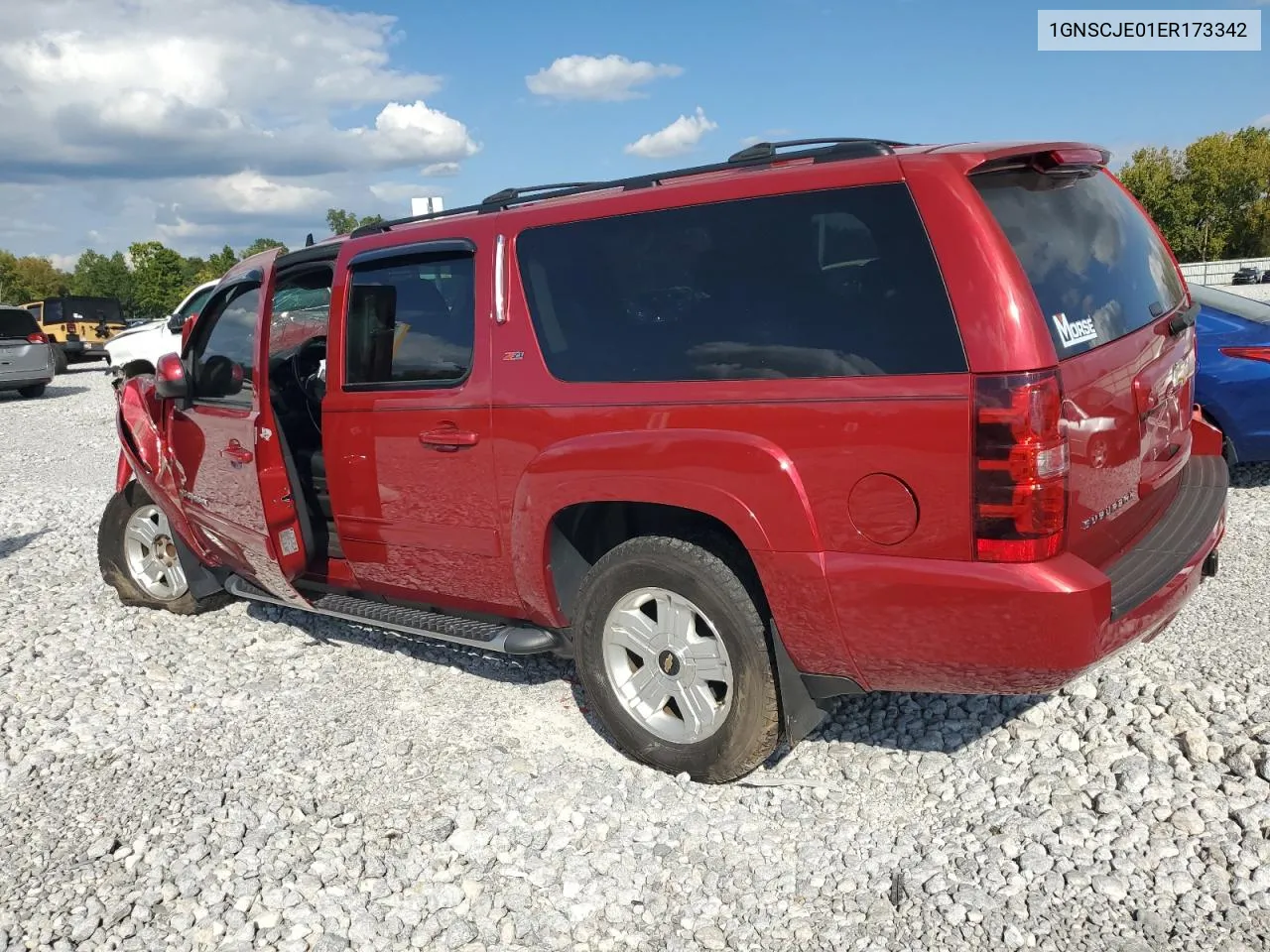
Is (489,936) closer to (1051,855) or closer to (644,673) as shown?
(644,673)

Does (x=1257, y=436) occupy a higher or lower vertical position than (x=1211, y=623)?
higher

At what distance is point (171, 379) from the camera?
4.97 metres

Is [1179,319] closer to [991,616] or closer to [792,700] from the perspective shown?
[991,616]

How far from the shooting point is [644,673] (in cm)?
364

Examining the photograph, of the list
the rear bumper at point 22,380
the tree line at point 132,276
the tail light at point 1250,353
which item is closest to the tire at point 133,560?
the tail light at point 1250,353

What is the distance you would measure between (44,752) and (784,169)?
362 cm

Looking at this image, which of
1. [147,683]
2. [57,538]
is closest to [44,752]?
[147,683]

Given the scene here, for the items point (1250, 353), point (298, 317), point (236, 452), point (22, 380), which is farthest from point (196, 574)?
point (22, 380)

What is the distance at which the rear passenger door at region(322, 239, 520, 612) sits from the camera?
154 inches

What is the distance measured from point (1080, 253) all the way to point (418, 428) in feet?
7.98

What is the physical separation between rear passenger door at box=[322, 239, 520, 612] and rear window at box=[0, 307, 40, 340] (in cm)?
1773

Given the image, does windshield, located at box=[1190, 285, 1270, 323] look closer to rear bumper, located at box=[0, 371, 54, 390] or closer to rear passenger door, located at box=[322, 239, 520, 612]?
rear passenger door, located at box=[322, 239, 520, 612]

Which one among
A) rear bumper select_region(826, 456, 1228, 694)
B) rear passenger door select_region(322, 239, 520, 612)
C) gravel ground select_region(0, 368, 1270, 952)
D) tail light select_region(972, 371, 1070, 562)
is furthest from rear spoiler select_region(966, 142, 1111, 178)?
rear passenger door select_region(322, 239, 520, 612)

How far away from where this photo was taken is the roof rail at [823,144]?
122 inches
